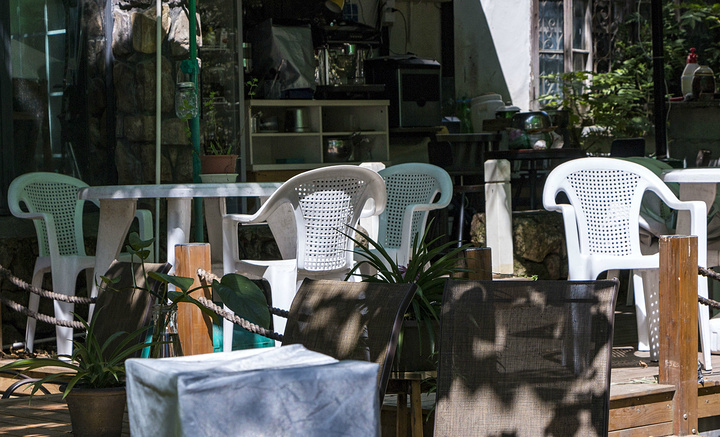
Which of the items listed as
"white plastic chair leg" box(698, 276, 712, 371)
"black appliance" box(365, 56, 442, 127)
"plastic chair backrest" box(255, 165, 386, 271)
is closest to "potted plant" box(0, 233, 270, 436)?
"plastic chair backrest" box(255, 165, 386, 271)

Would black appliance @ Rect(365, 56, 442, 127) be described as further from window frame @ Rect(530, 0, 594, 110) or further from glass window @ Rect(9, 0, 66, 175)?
glass window @ Rect(9, 0, 66, 175)

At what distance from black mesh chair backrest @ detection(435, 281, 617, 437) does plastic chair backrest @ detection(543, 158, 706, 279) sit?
1.56 metres

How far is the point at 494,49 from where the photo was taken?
1037 cm

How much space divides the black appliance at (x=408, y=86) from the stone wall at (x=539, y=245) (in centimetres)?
251

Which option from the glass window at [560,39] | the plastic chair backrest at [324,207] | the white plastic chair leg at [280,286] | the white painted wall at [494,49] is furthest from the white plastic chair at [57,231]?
the glass window at [560,39]

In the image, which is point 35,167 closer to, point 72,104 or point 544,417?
point 72,104

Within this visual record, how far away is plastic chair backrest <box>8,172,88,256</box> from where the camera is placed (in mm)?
4750

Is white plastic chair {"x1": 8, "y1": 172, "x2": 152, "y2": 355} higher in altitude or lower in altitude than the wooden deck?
higher

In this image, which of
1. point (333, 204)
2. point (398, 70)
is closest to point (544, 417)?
point (333, 204)

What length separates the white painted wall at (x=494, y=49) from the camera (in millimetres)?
10195

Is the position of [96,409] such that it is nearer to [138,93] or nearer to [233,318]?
[233,318]

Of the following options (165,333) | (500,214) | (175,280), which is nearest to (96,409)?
(165,333)

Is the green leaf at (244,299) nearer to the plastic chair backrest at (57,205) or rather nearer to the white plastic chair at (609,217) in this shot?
the white plastic chair at (609,217)

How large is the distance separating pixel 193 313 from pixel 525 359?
103 cm
